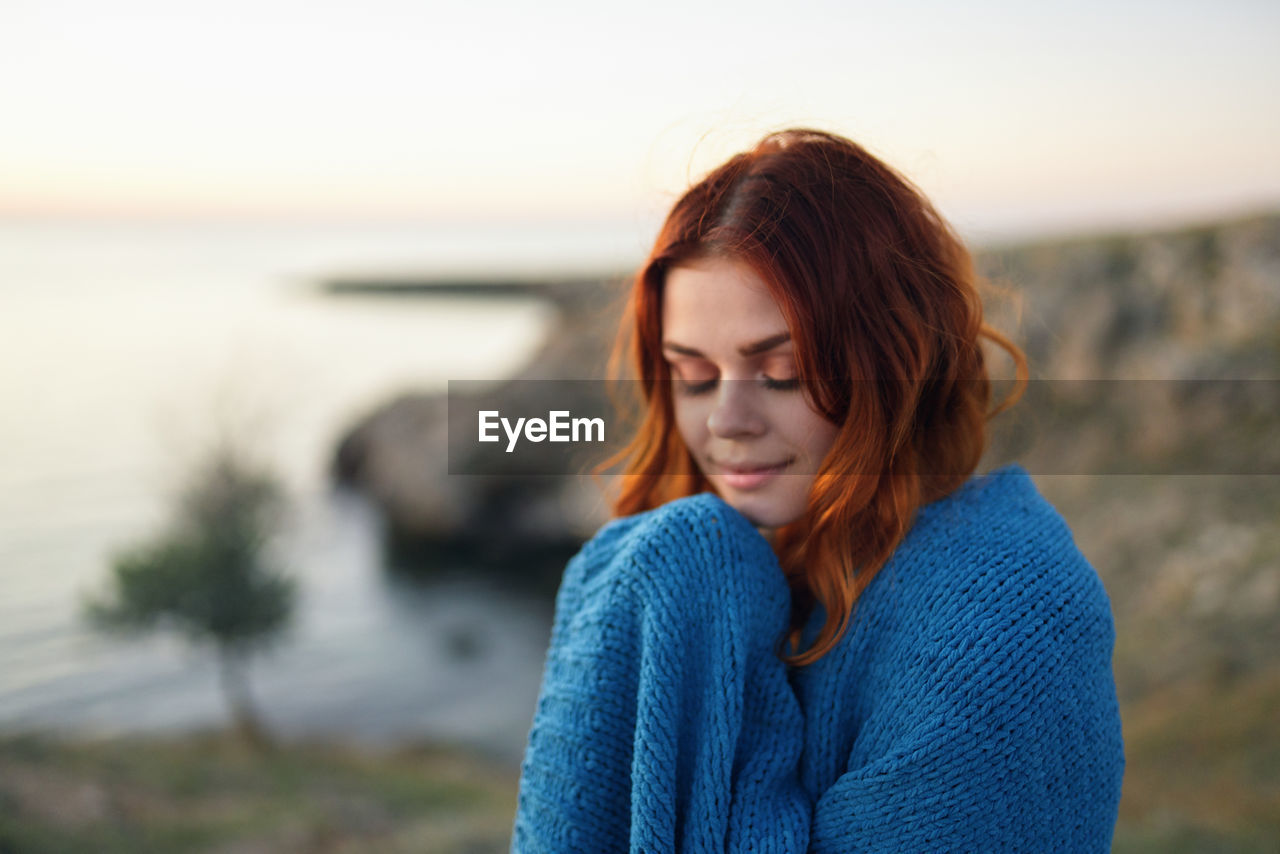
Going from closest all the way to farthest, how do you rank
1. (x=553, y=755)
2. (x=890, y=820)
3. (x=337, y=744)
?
(x=890, y=820), (x=553, y=755), (x=337, y=744)

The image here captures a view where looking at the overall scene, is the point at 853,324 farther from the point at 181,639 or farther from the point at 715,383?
the point at 181,639

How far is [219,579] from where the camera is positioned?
12406 millimetres

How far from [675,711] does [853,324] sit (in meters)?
0.77

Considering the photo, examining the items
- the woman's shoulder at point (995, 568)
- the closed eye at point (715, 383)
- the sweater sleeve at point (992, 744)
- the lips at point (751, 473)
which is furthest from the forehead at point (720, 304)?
the sweater sleeve at point (992, 744)

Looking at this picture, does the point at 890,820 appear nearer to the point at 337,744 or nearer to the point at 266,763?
the point at 266,763

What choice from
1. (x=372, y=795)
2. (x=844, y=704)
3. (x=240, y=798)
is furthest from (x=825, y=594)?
(x=240, y=798)

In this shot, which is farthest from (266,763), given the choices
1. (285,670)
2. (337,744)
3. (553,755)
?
(553,755)

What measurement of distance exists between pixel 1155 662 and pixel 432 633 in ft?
40.8

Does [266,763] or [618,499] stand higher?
[618,499]

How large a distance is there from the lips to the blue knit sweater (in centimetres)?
15

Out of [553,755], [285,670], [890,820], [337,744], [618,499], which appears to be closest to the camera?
[890,820]

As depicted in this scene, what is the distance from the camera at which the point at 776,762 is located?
142cm

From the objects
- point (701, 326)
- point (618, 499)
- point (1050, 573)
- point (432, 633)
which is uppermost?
point (701, 326)

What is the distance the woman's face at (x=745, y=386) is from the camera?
1.59 m
